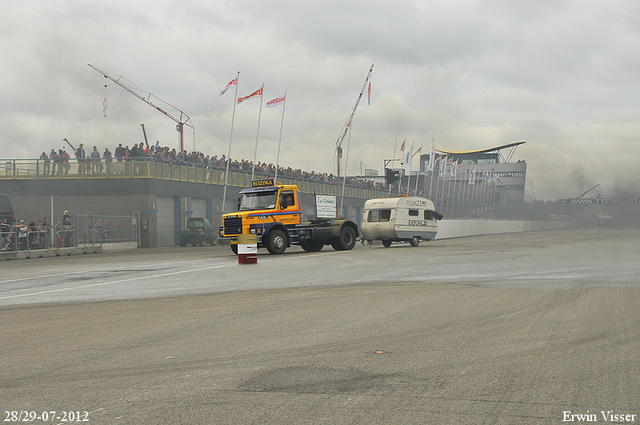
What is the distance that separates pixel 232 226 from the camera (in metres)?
26.0

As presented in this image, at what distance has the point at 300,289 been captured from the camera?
13.4 metres

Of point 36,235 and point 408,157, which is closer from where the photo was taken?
point 36,235

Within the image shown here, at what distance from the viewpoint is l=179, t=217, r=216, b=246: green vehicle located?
42156 millimetres

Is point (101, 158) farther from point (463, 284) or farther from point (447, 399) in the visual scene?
point (447, 399)

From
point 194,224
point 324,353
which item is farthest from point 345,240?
point 324,353

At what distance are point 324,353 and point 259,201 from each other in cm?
1988

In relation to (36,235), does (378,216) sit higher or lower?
higher

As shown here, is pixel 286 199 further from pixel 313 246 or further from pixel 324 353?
pixel 324 353

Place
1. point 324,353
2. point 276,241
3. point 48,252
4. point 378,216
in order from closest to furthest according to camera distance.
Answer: point 324,353 < point 276,241 < point 48,252 < point 378,216

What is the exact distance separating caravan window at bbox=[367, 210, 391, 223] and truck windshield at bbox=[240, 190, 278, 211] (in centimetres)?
993

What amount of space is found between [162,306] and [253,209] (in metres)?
15.6

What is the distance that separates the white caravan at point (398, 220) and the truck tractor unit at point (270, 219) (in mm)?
7542

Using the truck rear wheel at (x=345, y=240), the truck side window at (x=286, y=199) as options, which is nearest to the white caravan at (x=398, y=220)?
the truck rear wheel at (x=345, y=240)

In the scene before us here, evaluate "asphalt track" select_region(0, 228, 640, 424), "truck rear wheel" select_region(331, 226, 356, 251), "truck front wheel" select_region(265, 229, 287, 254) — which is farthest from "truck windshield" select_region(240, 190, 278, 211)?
"asphalt track" select_region(0, 228, 640, 424)
